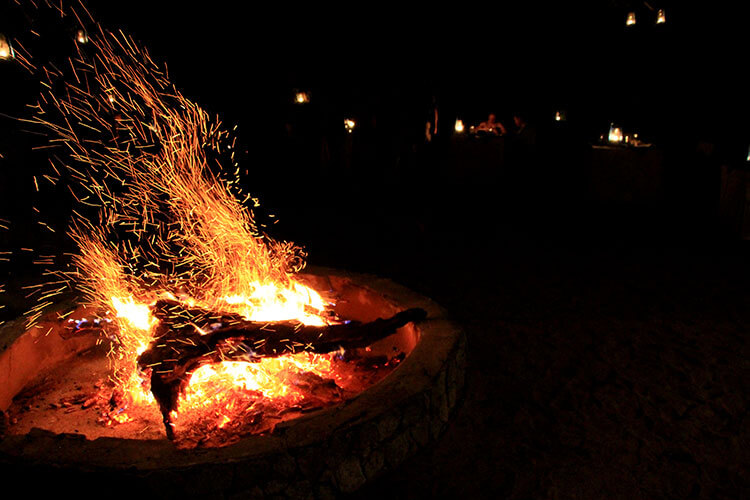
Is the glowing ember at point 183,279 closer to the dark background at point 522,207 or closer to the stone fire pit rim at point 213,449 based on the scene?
the dark background at point 522,207

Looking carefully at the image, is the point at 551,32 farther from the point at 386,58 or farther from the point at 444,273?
the point at 444,273

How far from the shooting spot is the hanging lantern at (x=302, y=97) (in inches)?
488

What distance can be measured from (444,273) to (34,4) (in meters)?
5.88

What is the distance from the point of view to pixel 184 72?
29.5 feet

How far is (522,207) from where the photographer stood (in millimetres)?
9602

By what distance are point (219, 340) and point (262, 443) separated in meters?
1.11

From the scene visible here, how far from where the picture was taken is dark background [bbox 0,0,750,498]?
3100mm

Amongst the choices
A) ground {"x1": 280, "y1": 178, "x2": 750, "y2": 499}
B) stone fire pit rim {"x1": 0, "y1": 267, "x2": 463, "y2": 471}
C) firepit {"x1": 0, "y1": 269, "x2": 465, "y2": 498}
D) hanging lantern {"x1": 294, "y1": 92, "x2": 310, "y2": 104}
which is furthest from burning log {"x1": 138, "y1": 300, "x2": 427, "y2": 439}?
hanging lantern {"x1": 294, "y1": 92, "x2": 310, "y2": 104}

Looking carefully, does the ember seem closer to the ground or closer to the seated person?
the ground

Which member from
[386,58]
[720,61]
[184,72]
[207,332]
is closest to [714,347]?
[207,332]

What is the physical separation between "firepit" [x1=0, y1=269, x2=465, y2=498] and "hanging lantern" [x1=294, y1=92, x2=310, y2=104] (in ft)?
31.9

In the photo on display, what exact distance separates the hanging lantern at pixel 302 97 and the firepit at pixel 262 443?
31.9ft

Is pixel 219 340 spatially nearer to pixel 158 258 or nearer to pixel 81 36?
pixel 158 258

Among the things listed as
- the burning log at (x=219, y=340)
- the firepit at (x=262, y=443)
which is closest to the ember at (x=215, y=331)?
the burning log at (x=219, y=340)
